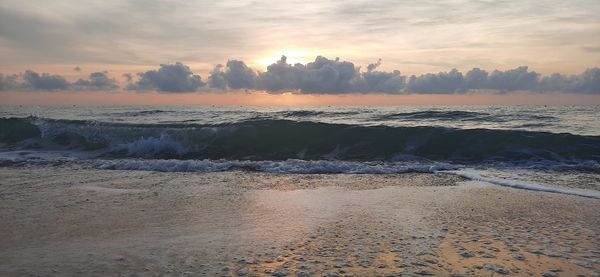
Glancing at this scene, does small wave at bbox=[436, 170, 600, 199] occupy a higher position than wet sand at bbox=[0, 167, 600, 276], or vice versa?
wet sand at bbox=[0, 167, 600, 276]

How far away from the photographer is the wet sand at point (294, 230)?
4375mm

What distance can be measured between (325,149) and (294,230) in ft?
40.1

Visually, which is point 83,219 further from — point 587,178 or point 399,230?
point 587,178

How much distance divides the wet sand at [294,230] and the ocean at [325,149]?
2.55 meters

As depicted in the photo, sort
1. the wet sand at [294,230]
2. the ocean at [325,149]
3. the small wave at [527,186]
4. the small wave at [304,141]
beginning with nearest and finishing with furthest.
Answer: the wet sand at [294,230] → the small wave at [527,186] → the ocean at [325,149] → the small wave at [304,141]

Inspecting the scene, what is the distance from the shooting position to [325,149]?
17.8 m

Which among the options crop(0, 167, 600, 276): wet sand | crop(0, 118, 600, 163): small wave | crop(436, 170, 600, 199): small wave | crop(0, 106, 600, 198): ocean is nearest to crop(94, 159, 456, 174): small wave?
crop(0, 106, 600, 198): ocean

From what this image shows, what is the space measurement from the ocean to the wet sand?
8.38 feet

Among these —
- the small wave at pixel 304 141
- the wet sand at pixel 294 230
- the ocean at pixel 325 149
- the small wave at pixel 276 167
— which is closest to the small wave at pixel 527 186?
the ocean at pixel 325 149

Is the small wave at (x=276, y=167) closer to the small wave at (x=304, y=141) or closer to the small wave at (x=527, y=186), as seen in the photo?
the small wave at (x=527, y=186)

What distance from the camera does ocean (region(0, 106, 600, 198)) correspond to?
38.4 ft

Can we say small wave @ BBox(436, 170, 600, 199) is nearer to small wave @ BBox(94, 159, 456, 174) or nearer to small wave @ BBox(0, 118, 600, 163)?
small wave @ BBox(94, 159, 456, 174)

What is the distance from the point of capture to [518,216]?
6.44 metres

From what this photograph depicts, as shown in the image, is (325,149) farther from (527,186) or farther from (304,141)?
(527,186)
